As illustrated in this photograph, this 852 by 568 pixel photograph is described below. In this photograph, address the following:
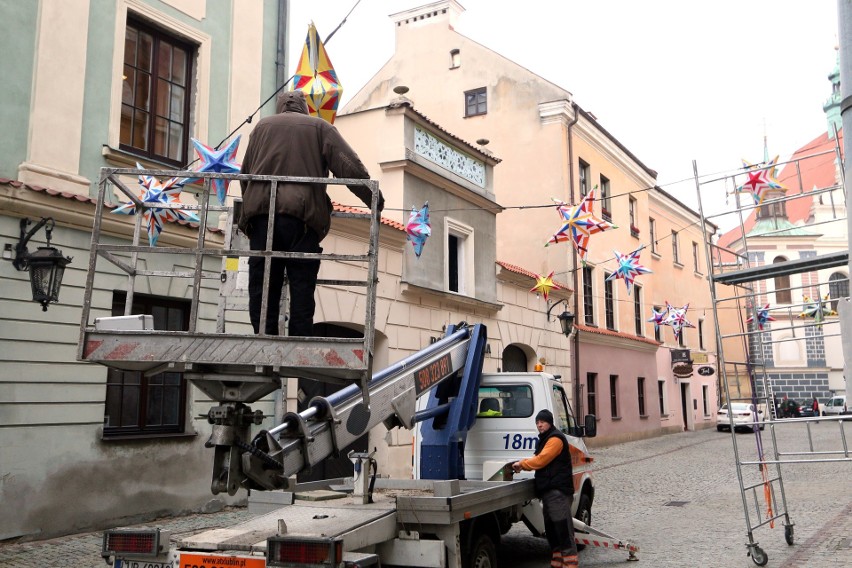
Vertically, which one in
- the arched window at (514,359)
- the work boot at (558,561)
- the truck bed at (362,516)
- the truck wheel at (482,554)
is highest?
the arched window at (514,359)

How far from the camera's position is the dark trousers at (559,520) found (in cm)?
732

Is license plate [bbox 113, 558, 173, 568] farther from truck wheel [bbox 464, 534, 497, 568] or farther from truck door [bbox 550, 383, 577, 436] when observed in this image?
truck door [bbox 550, 383, 577, 436]

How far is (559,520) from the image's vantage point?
732 centimetres

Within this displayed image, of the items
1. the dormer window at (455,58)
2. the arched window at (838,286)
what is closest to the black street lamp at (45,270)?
the arched window at (838,286)

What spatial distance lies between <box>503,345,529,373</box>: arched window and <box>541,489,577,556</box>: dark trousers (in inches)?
491

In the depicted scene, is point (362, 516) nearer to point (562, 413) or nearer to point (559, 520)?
point (559, 520)

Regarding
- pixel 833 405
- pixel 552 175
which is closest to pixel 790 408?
pixel 833 405

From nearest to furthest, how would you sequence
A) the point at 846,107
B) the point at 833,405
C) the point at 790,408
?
1. the point at 846,107
2. the point at 790,408
3. the point at 833,405

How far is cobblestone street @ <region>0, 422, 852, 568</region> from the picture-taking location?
8.33m

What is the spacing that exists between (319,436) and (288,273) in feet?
3.81

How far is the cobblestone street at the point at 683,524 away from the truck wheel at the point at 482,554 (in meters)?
1.44

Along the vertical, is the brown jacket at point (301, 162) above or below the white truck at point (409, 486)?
above

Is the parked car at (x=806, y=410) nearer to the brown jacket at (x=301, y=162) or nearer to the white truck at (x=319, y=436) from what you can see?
the white truck at (x=319, y=436)

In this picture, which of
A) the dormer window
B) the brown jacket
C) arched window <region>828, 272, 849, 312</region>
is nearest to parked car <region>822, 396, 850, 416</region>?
the dormer window
